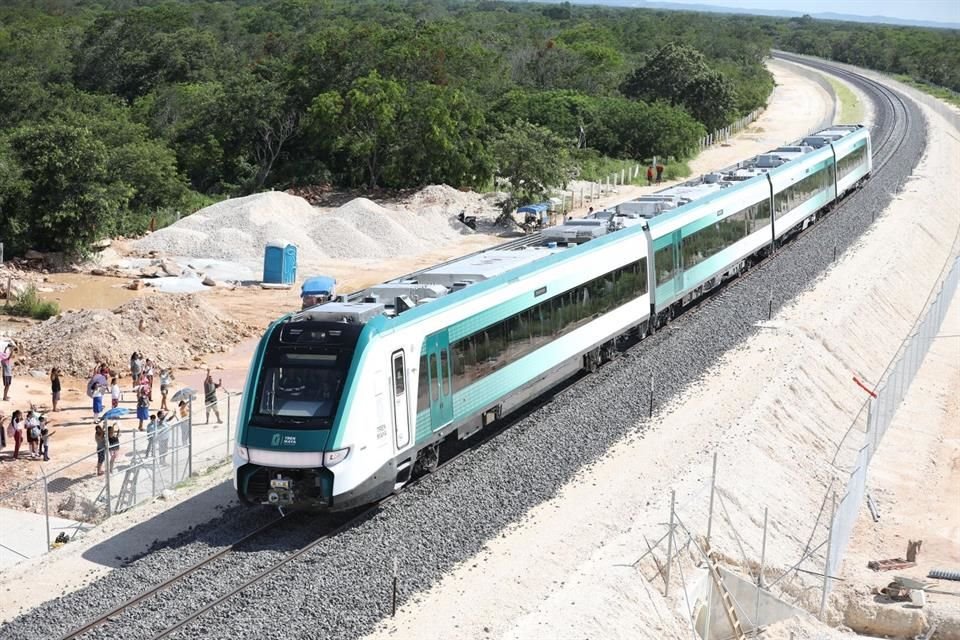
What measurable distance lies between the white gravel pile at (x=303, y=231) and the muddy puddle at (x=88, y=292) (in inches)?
181

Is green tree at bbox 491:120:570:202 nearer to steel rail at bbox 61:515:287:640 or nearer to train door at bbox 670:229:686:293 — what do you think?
train door at bbox 670:229:686:293

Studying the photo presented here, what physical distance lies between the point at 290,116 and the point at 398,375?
49596mm

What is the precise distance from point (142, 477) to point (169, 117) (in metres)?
55.8

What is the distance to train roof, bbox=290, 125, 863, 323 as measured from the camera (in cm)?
1975

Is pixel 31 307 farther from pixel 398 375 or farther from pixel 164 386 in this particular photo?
pixel 398 375

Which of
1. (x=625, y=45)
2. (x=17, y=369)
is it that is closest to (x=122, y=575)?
(x=17, y=369)

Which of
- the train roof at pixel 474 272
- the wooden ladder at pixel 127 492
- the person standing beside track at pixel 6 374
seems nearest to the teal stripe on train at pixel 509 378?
the train roof at pixel 474 272

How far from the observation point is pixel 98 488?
22.8m

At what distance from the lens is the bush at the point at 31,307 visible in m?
40.0

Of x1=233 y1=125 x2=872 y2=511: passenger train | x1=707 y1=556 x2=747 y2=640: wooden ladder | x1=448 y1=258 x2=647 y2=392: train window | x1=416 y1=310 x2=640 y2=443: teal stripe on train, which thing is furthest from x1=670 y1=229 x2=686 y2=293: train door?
x1=707 y1=556 x2=747 y2=640: wooden ladder

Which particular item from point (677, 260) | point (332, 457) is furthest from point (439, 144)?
point (332, 457)

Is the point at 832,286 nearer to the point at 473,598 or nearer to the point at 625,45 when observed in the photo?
the point at 473,598

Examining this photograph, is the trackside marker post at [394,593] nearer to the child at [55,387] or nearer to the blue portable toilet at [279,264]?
the child at [55,387]

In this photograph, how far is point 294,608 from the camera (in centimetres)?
1603
